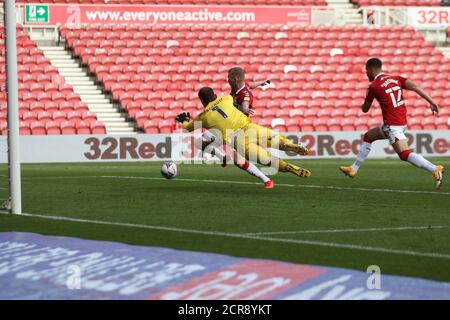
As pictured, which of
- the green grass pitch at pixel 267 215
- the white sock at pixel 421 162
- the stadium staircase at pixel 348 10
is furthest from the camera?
the stadium staircase at pixel 348 10

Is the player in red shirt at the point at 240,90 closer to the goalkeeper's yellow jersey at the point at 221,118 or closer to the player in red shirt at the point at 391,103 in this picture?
the goalkeeper's yellow jersey at the point at 221,118

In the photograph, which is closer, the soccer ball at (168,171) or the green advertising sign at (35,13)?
the soccer ball at (168,171)

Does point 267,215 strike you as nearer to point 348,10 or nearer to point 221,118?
point 221,118

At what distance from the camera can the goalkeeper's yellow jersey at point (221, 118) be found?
16969 mm

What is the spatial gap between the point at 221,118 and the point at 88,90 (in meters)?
18.6

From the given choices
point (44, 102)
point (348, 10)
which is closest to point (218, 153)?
point (44, 102)

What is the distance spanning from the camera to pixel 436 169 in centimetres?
1686

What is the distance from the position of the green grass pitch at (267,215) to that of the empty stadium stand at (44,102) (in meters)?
10.3

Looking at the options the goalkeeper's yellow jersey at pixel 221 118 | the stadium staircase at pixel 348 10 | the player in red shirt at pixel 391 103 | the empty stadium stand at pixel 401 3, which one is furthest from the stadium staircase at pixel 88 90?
the player in red shirt at pixel 391 103

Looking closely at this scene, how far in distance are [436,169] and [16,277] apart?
1017 centimetres

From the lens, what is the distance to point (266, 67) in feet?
123

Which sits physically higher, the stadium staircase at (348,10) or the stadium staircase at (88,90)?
the stadium staircase at (348,10)

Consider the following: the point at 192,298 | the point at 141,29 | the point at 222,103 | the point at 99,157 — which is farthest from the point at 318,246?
the point at 141,29

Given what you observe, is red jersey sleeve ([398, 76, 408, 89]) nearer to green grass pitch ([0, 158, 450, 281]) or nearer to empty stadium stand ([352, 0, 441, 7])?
green grass pitch ([0, 158, 450, 281])
